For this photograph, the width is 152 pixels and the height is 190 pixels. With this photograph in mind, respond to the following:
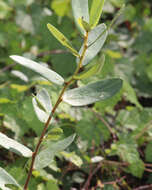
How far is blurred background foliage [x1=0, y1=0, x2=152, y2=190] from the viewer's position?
3.23 ft

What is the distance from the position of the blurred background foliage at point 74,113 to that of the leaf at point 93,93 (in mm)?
71

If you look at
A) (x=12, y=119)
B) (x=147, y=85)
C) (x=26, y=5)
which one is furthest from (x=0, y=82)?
(x=147, y=85)

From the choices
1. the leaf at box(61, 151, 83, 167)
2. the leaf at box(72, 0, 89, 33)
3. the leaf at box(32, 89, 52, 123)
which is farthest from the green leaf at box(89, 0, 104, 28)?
the leaf at box(61, 151, 83, 167)

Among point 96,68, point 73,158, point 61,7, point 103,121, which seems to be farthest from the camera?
point 61,7

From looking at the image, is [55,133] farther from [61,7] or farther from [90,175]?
[61,7]

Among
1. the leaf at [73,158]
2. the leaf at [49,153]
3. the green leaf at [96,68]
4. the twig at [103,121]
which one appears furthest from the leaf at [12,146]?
the twig at [103,121]

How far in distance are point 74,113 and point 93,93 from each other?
1.89 ft

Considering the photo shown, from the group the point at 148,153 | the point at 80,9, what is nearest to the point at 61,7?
Answer: the point at 148,153

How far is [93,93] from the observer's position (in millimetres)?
558

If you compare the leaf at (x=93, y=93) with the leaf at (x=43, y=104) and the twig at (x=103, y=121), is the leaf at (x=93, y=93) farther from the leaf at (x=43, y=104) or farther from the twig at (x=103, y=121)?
the twig at (x=103, y=121)

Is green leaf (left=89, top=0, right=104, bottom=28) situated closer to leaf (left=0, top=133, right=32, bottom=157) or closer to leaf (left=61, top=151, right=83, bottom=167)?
leaf (left=0, top=133, right=32, bottom=157)

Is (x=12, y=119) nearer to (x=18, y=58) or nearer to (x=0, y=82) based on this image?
(x=0, y=82)

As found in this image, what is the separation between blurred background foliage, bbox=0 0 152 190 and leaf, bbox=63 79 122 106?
71mm

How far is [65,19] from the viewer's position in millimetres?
1436
